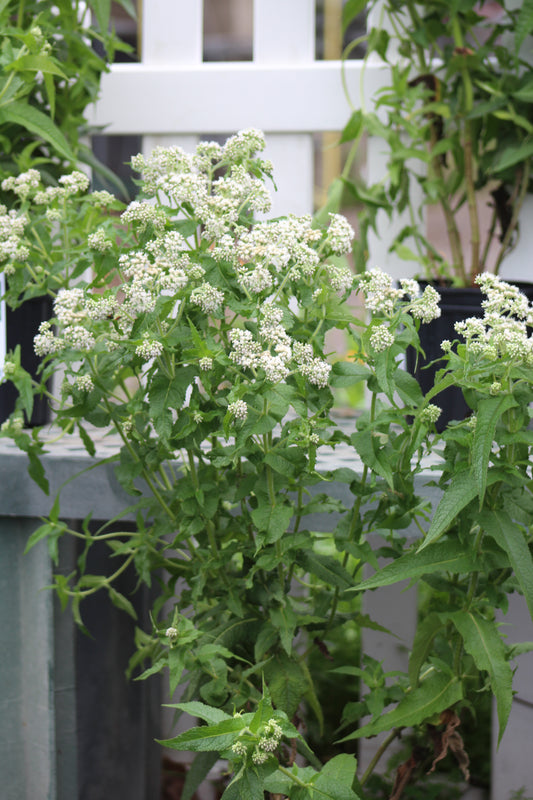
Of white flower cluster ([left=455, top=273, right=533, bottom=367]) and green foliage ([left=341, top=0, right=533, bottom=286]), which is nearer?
white flower cluster ([left=455, top=273, right=533, bottom=367])

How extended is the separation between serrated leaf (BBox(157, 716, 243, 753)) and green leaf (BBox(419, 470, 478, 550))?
0.29 m

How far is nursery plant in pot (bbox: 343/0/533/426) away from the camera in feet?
6.26

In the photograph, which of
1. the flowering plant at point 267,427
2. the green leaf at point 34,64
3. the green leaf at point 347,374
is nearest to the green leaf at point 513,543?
the flowering plant at point 267,427

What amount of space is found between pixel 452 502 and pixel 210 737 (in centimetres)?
37

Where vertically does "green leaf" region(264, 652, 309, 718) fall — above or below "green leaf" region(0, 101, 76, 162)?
below

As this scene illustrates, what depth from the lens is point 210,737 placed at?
96cm

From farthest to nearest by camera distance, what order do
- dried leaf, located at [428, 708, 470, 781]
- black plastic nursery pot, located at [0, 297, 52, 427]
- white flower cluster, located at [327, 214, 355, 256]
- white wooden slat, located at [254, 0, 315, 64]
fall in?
white wooden slat, located at [254, 0, 315, 64] → black plastic nursery pot, located at [0, 297, 52, 427] → dried leaf, located at [428, 708, 470, 781] → white flower cluster, located at [327, 214, 355, 256]

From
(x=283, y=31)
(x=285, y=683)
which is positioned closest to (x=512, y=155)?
(x=283, y=31)

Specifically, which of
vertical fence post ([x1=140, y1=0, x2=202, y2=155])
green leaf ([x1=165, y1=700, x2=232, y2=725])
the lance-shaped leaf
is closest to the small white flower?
the lance-shaped leaf

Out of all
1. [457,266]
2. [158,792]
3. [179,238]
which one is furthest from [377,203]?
[158,792]

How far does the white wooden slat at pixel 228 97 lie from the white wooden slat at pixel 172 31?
0.11 ft

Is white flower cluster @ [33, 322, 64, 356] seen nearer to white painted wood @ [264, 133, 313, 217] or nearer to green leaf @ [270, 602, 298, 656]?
green leaf @ [270, 602, 298, 656]

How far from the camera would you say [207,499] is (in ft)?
4.19

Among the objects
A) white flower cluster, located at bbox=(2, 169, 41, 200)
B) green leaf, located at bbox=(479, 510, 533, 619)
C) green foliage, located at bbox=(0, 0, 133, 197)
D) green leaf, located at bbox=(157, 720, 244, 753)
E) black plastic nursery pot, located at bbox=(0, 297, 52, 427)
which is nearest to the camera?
green leaf, located at bbox=(157, 720, 244, 753)
